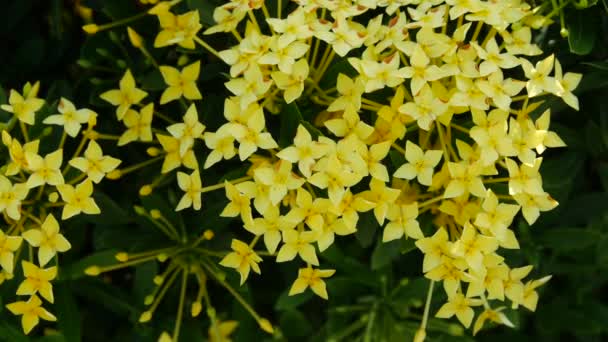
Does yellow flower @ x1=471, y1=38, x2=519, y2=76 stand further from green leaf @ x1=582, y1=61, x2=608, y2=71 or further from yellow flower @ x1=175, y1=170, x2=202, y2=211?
yellow flower @ x1=175, y1=170, x2=202, y2=211

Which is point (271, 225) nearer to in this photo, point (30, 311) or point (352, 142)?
point (352, 142)

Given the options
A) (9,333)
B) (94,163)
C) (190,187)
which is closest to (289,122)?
(190,187)

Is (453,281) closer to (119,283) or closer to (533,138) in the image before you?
(533,138)

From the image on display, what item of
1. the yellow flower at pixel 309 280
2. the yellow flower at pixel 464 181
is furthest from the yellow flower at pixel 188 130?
the yellow flower at pixel 464 181

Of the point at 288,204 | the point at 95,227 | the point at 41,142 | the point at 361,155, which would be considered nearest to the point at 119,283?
the point at 95,227

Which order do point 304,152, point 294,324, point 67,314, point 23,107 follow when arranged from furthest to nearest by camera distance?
point 294,324 < point 67,314 < point 23,107 < point 304,152

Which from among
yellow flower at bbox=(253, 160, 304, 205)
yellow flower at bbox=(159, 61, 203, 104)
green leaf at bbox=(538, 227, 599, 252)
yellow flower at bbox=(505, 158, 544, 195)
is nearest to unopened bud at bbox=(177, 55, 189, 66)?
yellow flower at bbox=(159, 61, 203, 104)

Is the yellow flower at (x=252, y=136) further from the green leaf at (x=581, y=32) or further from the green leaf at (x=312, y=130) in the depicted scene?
the green leaf at (x=581, y=32)
